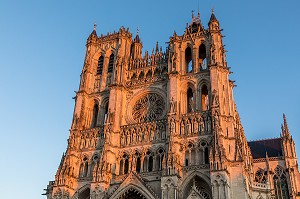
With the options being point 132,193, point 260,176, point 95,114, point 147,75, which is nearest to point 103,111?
point 95,114

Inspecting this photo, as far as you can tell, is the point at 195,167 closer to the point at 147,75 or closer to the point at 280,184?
the point at 147,75

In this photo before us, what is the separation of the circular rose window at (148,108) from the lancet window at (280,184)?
16563 millimetres

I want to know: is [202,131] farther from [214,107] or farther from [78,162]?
[78,162]

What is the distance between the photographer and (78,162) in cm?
3381

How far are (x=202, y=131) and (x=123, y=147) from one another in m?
7.19

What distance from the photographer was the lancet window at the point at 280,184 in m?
40.7

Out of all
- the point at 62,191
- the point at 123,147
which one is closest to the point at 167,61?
the point at 123,147

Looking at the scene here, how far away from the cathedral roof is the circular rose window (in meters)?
17.1

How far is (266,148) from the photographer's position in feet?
153

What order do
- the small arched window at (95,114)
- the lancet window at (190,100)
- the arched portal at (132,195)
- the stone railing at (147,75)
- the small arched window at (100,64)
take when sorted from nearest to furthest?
the arched portal at (132,195) → the lancet window at (190,100) → the stone railing at (147,75) → the small arched window at (95,114) → the small arched window at (100,64)

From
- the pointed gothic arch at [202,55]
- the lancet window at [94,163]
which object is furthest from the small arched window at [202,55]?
the lancet window at [94,163]

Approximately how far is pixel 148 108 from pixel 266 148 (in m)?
19.3

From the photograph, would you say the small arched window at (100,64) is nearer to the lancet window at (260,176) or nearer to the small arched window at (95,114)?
the small arched window at (95,114)

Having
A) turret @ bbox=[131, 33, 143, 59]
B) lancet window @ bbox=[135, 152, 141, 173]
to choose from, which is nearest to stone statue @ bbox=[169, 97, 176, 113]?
lancet window @ bbox=[135, 152, 141, 173]
